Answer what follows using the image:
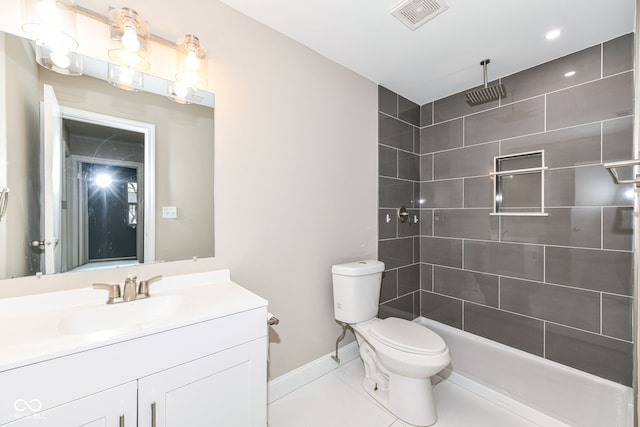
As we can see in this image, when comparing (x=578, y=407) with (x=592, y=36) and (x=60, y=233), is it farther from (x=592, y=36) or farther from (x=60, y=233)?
(x=60, y=233)

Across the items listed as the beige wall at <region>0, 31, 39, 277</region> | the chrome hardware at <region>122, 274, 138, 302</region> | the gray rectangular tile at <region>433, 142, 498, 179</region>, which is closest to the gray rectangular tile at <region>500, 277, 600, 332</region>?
the gray rectangular tile at <region>433, 142, 498, 179</region>

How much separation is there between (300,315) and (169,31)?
5.73ft

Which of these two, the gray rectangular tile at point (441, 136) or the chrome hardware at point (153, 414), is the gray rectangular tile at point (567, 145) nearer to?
the gray rectangular tile at point (441, 136)

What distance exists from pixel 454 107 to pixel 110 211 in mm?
2632

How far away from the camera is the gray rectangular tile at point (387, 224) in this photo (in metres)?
2.22

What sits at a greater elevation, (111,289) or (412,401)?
(111,289)

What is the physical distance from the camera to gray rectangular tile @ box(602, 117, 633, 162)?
157 cm

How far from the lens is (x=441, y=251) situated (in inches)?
97.0

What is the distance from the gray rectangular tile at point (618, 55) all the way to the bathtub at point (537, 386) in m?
1.89

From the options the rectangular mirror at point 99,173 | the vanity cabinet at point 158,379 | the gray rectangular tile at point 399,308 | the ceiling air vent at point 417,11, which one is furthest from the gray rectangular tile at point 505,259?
the rectangular mirror at point 99,173

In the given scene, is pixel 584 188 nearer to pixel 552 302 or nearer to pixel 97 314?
pixel 552 302

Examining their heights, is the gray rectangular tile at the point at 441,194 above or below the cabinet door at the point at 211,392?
above

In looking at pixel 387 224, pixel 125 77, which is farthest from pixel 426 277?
pixel 125 77

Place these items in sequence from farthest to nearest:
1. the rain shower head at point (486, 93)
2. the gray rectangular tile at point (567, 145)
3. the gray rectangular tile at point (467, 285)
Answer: the gray rectangular tile at point (467, 285)
the rain shower head at point (486, 93)
the gray rectangular tile at point (567, 145)
